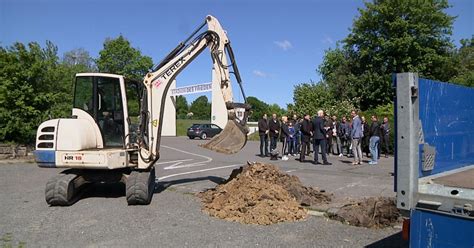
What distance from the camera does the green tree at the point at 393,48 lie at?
3812 cm

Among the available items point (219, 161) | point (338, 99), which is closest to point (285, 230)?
point (219, 161)

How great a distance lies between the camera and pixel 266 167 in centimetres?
938

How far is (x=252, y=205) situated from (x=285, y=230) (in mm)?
1155

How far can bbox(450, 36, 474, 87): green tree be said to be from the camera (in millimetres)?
38438

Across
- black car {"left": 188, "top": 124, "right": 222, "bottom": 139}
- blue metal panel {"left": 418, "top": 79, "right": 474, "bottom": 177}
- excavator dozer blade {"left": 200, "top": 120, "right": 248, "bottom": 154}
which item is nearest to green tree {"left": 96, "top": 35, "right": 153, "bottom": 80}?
black car {"left": 188, "top": 124, "right": 222, "bottom": 139}

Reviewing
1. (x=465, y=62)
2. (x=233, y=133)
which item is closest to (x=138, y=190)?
(x=233, y=133)

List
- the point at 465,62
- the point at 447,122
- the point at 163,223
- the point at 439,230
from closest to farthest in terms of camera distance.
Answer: the point at 439,230, the point at 447,122, the point at 163,223, the point at 465,62

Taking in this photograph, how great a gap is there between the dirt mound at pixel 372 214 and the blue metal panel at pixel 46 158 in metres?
5.46

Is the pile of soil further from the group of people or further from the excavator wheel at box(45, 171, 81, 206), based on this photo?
the group of people

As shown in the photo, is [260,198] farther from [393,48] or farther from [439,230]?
[393,48]

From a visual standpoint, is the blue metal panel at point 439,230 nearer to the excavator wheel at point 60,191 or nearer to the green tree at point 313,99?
the excavator wheel at point 60,191

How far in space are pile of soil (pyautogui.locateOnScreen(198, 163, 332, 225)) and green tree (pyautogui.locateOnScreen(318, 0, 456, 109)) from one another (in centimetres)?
3091

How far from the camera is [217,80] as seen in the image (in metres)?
9.96

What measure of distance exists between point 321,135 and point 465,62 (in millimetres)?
44891
